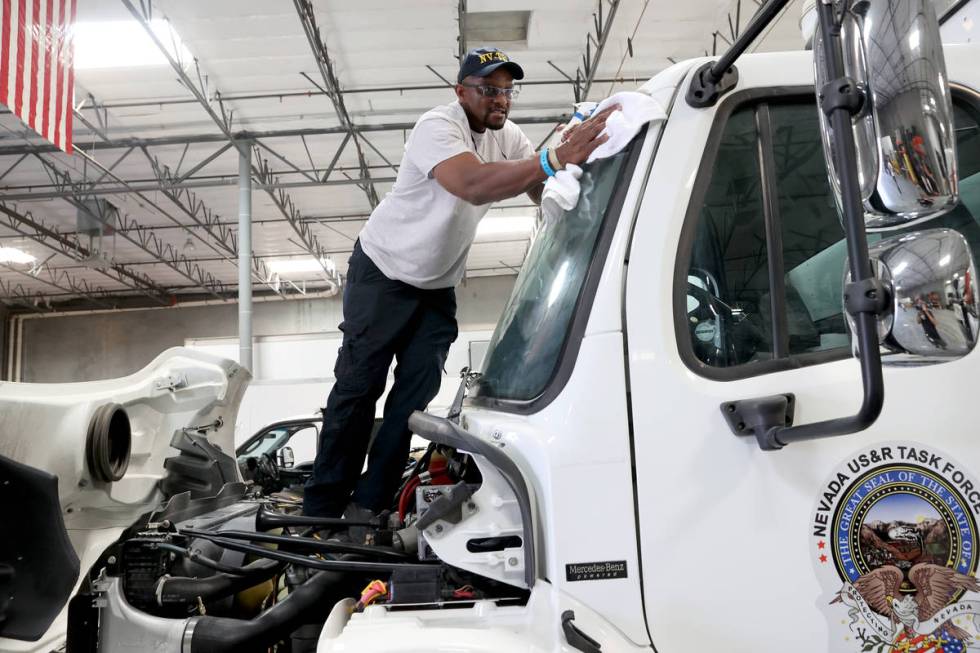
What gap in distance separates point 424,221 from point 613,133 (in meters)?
0.91

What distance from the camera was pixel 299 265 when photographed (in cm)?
1886

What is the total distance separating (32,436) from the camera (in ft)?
8.73

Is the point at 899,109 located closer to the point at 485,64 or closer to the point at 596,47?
the point at 485,64

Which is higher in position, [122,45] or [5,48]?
[122,45]

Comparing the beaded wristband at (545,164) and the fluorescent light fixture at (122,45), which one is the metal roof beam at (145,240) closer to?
the fluorescent light fixture at (122,45)

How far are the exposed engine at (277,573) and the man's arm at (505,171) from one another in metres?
0.71

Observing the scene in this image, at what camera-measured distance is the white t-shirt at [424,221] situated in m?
2.30

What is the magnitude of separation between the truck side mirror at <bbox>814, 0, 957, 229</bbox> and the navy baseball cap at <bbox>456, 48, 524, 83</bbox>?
4.38 ft

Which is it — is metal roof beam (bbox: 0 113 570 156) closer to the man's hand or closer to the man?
the man

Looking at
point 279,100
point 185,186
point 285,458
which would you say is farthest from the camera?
point 185,186

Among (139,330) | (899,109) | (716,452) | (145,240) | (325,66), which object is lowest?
(716,452)

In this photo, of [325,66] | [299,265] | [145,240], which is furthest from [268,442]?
[299,265]

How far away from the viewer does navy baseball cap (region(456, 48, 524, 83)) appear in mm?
2371

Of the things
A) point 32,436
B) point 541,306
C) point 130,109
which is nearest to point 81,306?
point 130,109
